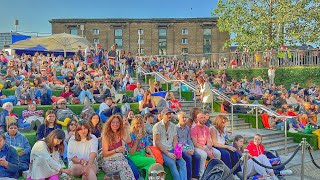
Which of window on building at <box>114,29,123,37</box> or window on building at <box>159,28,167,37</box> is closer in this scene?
window on building at <box>114,29,123,37</box>

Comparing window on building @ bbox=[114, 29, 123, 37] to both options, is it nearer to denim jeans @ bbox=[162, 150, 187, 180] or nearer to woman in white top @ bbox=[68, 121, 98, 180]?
denim jeans @ bbox=[162, 150, 187, 180]

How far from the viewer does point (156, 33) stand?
189ft

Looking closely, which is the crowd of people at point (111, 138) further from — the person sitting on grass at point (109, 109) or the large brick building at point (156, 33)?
the large brick building at point (156, 33)

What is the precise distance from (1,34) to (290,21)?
26.3 meters

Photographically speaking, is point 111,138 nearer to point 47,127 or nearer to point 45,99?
point 47,127

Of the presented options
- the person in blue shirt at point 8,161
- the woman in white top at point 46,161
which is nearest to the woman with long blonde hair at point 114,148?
the woman in white top at point 46,161

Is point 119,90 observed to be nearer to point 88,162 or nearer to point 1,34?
point 88,162

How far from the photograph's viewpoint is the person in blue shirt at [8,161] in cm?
670

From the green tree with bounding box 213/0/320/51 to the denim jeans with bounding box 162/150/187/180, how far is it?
20.4 meters

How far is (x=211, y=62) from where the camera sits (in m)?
29.4

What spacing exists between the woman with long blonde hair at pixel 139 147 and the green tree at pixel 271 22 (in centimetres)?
2063

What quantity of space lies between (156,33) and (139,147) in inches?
1983

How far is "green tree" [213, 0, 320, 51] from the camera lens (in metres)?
26.4

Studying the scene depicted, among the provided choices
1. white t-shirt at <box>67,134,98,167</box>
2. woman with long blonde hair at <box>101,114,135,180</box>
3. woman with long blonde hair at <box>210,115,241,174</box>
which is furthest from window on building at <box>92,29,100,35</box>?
white t-shirt at <box>67,134,98,167</box>
